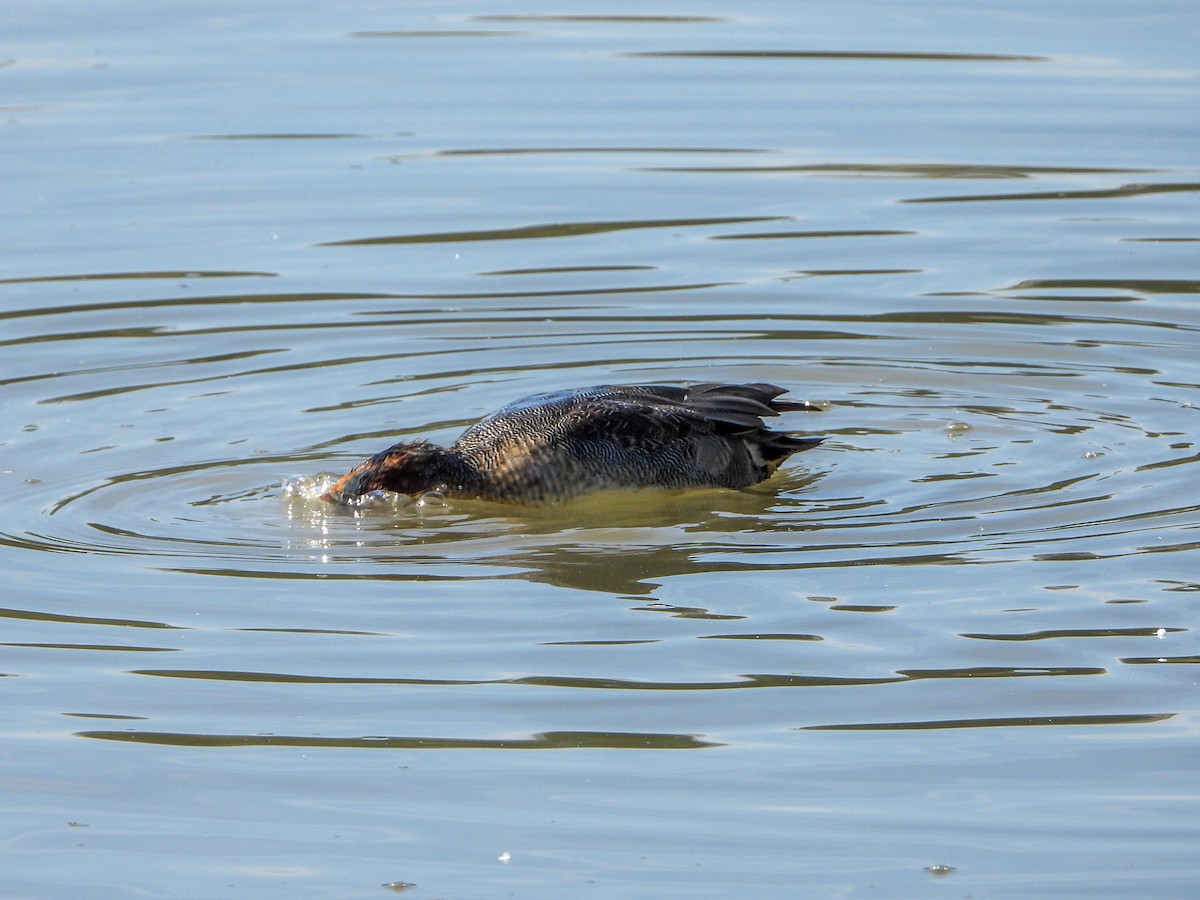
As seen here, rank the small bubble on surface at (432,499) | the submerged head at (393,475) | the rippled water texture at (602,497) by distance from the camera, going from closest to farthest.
Answer: the rippled water texture at (602,497) < the submerged head at (393,475) < the small bubble on surface at (432,499)

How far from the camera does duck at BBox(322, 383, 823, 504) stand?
11273 mm

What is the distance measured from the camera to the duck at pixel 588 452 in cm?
1127

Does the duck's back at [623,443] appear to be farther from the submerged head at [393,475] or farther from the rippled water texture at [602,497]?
the submerged head at [393,475]

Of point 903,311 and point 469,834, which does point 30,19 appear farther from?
point 469,834

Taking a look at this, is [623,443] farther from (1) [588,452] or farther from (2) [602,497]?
(2) [602,497]

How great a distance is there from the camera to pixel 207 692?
27.8 ft

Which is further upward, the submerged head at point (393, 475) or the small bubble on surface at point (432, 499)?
the submerged head at point (393, 475)

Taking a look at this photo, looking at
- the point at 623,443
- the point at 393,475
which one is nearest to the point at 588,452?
the point at 623,443

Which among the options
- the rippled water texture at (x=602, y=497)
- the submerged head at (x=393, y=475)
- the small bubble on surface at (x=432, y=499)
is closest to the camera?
the rippled water texture at (x=602, y=497)

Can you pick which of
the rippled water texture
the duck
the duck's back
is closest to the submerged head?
the duck

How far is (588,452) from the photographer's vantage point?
11375mm

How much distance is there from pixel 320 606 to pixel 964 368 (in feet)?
18.3

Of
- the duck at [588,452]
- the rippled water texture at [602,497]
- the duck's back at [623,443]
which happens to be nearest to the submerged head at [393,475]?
the duck at [588,452]

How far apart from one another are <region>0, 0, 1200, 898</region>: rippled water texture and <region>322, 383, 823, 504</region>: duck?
18 cm
